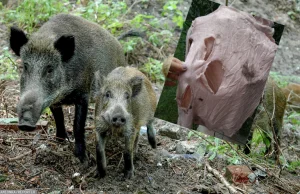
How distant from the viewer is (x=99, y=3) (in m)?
8.18

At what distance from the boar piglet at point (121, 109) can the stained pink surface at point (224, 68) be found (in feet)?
3.44

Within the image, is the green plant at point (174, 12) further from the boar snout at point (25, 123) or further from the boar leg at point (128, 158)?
the boar snout at point (25, 123)

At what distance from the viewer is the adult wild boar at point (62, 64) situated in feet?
13.6

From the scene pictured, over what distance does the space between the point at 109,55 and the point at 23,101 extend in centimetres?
146

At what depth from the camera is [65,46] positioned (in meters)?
4.52

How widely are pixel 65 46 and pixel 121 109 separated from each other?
2.94ft

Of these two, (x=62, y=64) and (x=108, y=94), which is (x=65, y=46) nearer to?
(x=62, y=64)

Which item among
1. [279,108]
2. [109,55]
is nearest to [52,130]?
[109,55]

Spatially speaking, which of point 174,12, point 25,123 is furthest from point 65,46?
point 174,12

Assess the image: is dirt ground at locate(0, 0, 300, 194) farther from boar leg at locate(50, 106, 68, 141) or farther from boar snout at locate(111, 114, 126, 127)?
boar snout at locate(111, 114, 126, 127)

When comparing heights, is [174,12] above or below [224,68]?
below

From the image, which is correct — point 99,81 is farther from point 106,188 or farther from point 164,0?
point 164,0

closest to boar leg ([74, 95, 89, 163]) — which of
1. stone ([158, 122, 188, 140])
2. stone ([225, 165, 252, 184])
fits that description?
stone ([158, 122, 188, 140])

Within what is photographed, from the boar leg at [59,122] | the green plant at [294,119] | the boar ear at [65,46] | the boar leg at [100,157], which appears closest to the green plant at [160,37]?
the green plant at [294,119]
